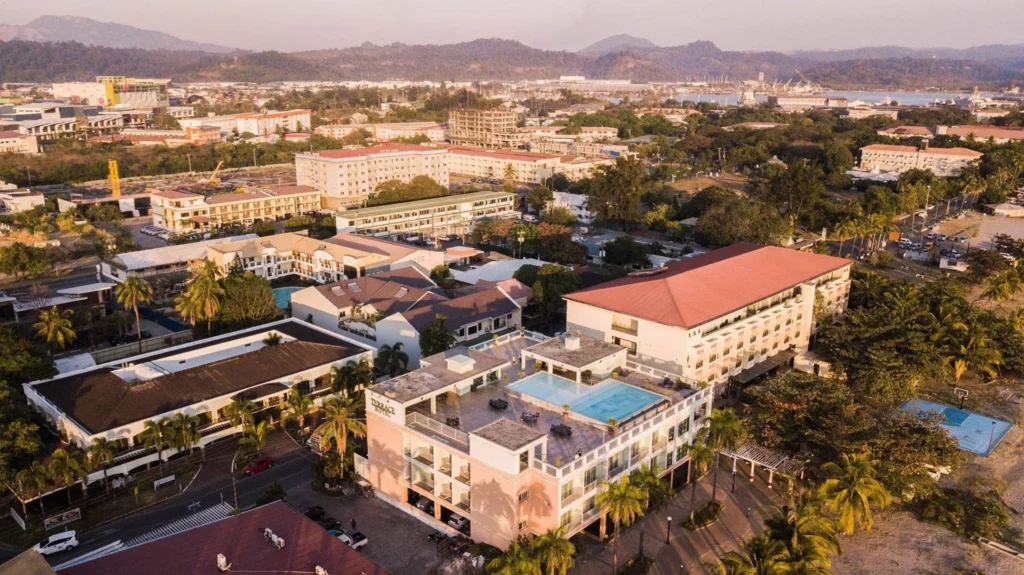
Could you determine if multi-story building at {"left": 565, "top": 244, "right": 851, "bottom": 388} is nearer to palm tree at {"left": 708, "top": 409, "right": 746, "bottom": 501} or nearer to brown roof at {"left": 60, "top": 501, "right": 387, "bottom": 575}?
palm tree at {"left": 708, "top": 409, "right": 746, "bottom": 501}

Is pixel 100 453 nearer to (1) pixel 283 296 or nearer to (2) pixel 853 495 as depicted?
(1) pixel 283 296

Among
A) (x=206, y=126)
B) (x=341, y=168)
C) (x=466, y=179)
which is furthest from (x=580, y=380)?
(x=206, y=126)

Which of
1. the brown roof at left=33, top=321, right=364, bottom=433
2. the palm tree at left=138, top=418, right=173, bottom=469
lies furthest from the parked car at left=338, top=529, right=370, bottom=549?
the brown roof at left=33, top=321, right=364, bottom=433

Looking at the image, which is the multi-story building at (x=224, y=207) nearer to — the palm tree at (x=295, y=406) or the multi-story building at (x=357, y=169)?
the multi-story building at (x=357, y=169)

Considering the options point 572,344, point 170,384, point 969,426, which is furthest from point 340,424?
point 969,426

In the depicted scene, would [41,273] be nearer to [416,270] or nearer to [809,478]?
[416,270]
